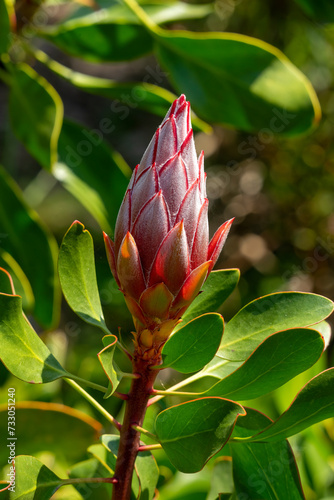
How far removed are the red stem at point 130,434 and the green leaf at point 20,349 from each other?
88 mm

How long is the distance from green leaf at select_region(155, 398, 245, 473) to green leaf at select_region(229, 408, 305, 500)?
0.37 ft

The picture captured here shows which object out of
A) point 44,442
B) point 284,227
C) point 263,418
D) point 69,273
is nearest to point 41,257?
point 44,442

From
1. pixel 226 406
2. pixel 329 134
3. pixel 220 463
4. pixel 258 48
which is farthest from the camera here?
pixel 329 134

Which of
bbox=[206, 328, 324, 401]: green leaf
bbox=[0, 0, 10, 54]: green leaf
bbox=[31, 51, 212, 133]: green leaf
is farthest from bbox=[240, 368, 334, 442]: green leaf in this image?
bbox=[0, 0, 10, 54]: green leaf

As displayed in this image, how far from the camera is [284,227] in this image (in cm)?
248

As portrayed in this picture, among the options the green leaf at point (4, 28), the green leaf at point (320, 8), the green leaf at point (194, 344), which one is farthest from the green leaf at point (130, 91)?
the green leaf at point (194, 344)

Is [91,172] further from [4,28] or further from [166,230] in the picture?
[166,230]

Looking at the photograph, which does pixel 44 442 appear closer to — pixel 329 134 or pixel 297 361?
pixel 297 361

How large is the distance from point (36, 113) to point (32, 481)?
81 cm

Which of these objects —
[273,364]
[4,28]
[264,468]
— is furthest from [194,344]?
[4,28]

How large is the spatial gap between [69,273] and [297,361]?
301 mm

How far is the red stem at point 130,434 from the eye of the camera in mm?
677

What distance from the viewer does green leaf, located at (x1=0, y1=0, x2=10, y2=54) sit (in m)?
1.10

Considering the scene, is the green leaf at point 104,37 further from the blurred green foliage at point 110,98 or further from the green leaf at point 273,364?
the green leaf at point 273,364
